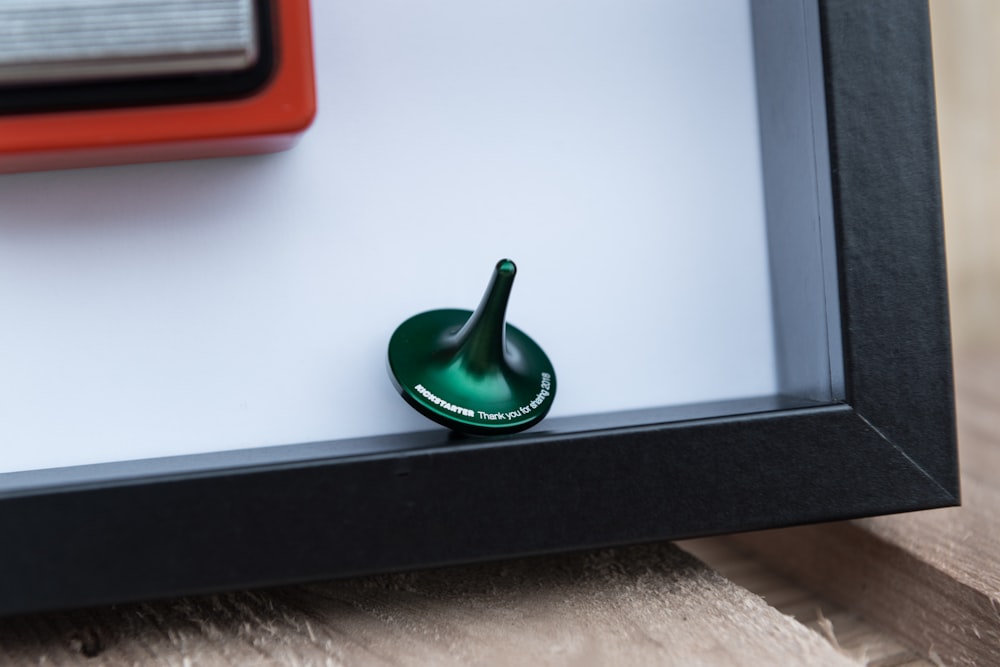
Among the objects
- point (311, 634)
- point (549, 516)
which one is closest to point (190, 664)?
point (311, 634)

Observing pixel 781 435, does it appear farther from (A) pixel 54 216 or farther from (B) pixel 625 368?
(A) pixel 54 216

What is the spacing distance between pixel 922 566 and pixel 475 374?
A: 0.88 ft

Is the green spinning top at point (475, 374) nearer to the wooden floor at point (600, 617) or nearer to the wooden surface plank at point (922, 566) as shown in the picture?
the wooden floor at point (600, 617)

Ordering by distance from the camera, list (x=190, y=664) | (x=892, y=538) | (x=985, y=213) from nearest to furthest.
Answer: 1. (x=190, y=664)
2. (x=892, y=538)
3. (x=985, y=213)

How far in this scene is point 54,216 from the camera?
0.51 m

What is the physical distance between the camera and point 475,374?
1.62 feet

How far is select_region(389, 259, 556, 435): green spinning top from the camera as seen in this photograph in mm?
477

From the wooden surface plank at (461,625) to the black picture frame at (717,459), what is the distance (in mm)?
34

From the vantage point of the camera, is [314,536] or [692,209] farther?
[692,209]

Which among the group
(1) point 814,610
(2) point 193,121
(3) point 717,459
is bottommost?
(1) point 814,610

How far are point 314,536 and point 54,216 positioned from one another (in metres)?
0.24

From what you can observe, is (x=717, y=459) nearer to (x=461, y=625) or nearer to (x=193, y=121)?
(x=461, y=625)

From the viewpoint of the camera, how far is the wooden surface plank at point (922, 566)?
1.55 ft

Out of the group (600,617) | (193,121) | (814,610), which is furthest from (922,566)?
(193,121)
